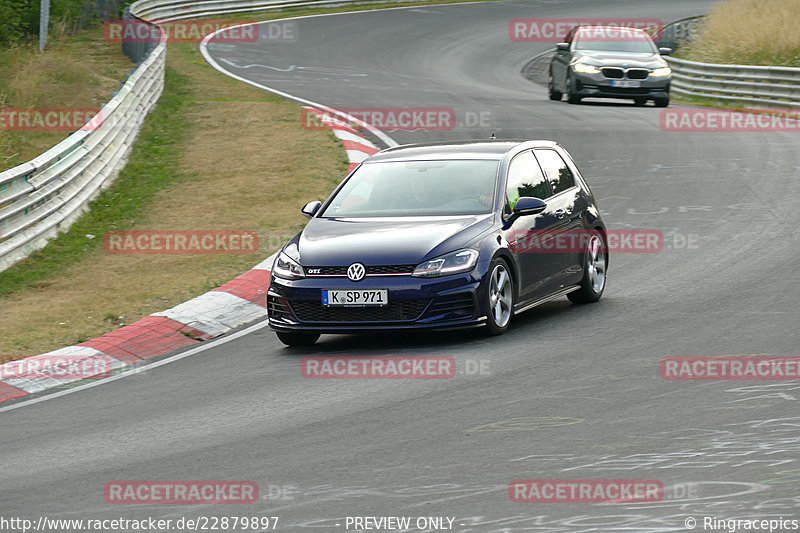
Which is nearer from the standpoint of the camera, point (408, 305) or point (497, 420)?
point (497, 420)

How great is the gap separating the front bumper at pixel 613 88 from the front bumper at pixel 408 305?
17.5 m

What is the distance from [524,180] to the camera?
11.3m

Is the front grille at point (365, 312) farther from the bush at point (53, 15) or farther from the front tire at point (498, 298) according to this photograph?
the bush at point (53, 15)

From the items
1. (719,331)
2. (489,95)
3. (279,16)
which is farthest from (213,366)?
(279,16)

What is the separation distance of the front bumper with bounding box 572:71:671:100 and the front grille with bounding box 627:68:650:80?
0.27 ft

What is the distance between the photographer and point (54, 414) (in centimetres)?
862

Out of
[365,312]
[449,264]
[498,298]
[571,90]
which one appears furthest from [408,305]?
[571,90]

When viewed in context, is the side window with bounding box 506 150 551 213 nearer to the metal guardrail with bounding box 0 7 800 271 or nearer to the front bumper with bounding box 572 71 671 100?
the metal guardrail with bounding box 0 7 800 271

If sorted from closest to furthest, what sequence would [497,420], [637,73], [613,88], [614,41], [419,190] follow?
[497,420]
[419,190]
[637,73]
[613,88]
[614,41]

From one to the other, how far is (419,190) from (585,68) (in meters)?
16.6

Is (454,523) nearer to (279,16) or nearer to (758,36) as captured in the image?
(758,36)

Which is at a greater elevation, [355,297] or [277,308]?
[355,297]

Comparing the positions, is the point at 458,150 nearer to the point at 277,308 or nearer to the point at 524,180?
the point at 524,180

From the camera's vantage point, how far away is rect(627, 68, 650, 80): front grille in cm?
2658
